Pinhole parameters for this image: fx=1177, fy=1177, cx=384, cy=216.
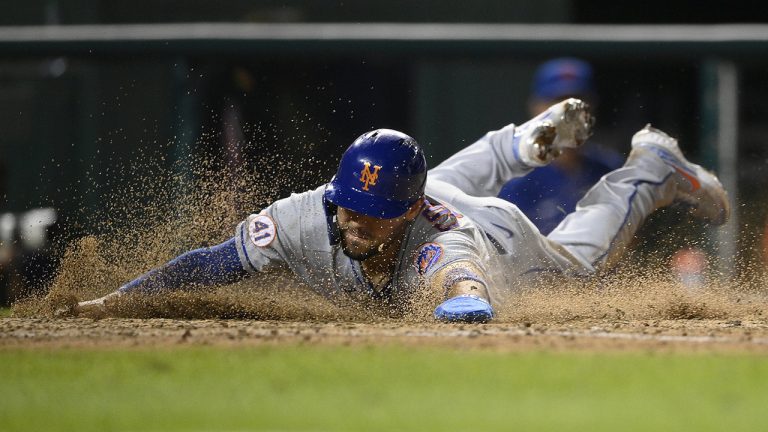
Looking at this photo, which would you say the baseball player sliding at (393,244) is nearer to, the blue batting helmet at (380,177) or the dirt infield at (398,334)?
the blue batting helmet at (380,177)

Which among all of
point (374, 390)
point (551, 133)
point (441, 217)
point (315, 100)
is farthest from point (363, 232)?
point (315, 100)

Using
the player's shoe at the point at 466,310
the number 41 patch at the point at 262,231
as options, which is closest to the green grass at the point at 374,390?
the player's shoe at the point at 466,310

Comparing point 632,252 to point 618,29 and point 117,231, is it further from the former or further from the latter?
point 117,231

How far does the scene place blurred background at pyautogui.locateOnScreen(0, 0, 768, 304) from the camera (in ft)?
24.1

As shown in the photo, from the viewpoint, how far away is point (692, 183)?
6.79 meters

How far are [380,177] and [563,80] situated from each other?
106 inches

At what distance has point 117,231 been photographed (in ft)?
22.5

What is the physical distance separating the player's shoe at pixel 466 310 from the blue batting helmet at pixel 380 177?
1.78ft

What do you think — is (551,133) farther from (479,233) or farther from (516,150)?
(479,233)

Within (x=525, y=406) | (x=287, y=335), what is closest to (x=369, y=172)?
(x=287, y=335)

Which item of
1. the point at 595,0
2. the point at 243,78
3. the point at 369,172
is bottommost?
the point at 369,172

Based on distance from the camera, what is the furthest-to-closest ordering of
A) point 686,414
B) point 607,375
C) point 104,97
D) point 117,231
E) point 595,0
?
point 595,0, point 104,97, point 117,231, point 607,375, point 686,414

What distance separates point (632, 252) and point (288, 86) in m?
2.46

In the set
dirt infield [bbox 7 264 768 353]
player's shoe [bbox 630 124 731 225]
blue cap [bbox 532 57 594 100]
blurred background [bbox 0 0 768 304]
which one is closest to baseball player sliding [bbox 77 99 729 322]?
dirt infield [bbox 7 264 768 353]
